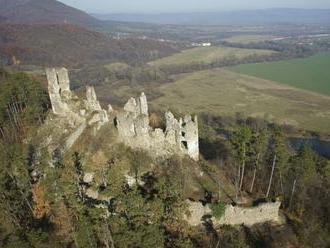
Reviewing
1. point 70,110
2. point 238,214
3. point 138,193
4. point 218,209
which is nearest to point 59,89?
point 70,110

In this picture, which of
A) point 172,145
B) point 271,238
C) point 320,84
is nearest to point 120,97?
point 320,84

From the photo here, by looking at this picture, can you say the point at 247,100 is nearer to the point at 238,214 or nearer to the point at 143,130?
the point at 143,130

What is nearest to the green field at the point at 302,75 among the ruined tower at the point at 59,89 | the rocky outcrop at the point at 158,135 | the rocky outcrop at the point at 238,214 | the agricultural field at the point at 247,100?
the agricultural field at the point at 247,100

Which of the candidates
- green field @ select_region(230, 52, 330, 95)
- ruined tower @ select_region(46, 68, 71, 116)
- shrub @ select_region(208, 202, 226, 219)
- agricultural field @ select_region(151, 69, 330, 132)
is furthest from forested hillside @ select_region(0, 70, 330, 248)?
green field @ select_region(230, 52, 330, 95)

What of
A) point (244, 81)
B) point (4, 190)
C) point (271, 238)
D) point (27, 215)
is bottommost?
point (244, 81)

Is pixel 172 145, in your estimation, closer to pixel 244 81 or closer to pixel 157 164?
pixel 157 164
